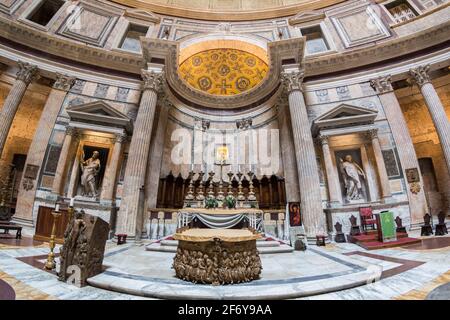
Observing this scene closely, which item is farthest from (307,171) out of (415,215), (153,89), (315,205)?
(153,89)

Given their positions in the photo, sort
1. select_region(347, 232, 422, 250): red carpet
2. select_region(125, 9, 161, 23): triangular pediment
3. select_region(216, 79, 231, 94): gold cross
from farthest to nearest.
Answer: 1. select_region(216, 79, 231, 94): gold cross
2. select_region(125, 9, 161, 23): triangular pediment
3. select_region(347, 232, 422, 250): red carpet

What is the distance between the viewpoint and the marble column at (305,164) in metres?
8.48

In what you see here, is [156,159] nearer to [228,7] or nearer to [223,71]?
[223,71]

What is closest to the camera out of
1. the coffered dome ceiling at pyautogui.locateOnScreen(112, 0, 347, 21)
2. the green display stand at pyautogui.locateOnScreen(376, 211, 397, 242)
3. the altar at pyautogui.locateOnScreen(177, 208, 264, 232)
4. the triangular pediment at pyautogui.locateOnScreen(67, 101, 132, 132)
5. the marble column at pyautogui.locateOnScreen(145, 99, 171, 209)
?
the green display stand at pyautogui.locateOnScreen(376, 211, 397, 242)

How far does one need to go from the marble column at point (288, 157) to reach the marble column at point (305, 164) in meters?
1.57

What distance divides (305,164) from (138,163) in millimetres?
7517

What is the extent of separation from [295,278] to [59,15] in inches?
732

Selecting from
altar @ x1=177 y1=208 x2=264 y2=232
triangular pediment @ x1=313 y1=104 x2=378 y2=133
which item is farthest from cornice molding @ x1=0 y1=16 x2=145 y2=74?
triangular pediment @ x1=313 y1=104 x2=378 y2=133

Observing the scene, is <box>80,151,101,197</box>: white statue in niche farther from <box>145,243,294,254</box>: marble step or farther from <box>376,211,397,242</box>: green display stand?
<box>376,211,397,242</box>: green display stand

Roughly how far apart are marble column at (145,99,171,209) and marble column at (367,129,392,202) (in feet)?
37.0

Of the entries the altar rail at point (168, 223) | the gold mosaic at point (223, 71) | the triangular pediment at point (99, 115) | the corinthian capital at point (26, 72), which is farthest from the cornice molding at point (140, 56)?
the altar rail at point (168, 223)

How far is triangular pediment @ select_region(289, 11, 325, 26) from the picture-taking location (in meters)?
14.9

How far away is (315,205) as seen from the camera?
8609 millimetres

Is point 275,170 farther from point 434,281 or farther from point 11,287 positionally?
point 11,287
